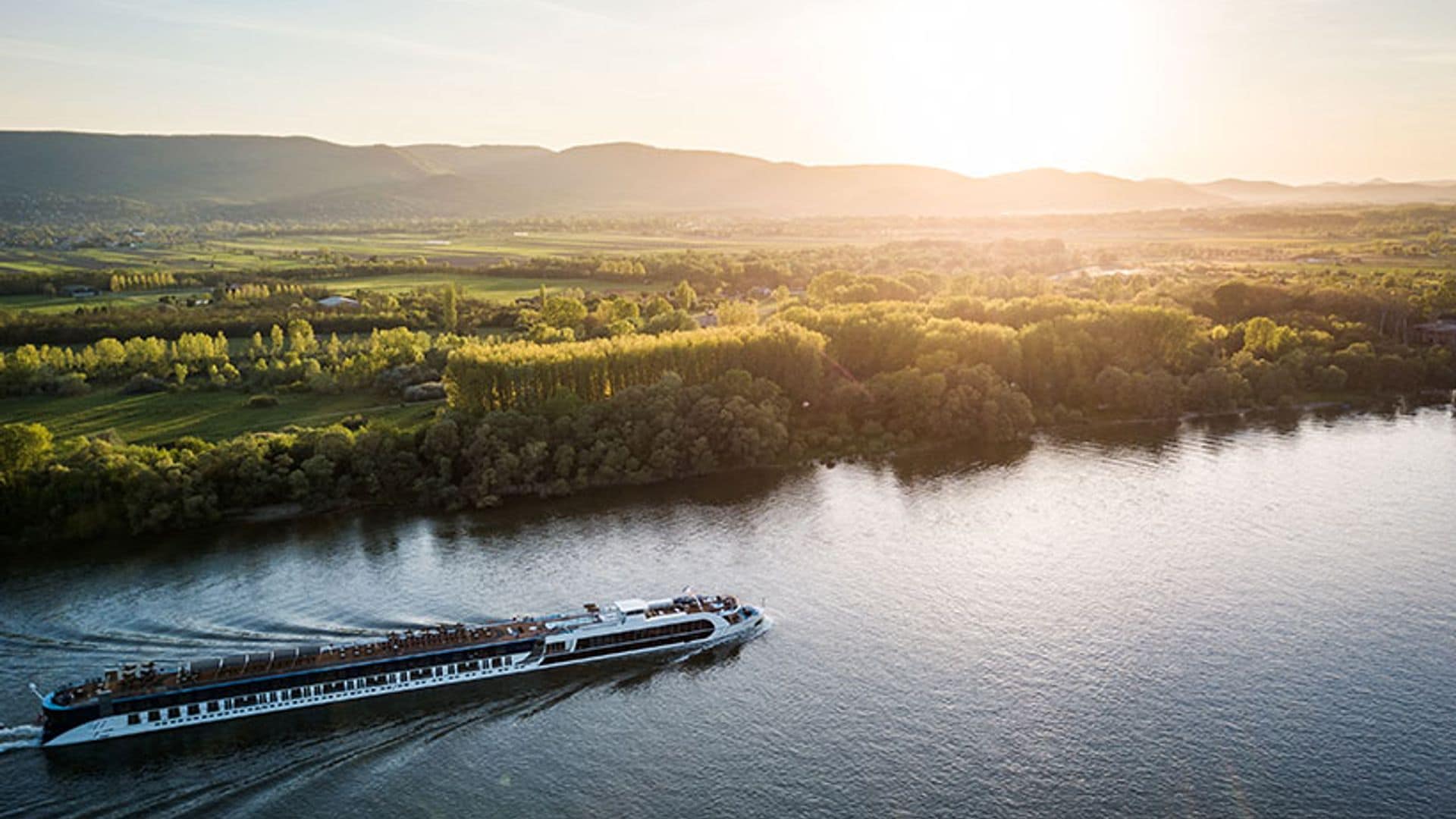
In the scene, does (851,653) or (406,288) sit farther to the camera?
(406,288)

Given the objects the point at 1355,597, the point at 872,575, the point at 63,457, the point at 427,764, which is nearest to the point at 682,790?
the point at 427,764

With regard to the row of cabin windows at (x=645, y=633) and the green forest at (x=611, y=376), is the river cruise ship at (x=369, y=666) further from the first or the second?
the green forest at (x=611, y=376)

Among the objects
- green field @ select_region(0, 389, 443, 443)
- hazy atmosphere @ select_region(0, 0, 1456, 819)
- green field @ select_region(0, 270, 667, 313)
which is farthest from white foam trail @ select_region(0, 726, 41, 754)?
green field @ select_region(0, 270, 667, 313)

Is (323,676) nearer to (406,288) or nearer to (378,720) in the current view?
(378,720)

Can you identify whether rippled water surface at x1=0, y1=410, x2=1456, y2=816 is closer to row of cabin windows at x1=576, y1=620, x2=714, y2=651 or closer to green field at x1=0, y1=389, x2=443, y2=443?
row of cabin windows at x1=576, y1=620, x2=714, y2=651

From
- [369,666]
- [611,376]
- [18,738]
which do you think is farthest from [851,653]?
[611,376]

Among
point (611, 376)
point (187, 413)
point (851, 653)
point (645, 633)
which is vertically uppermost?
point (611, 376)
